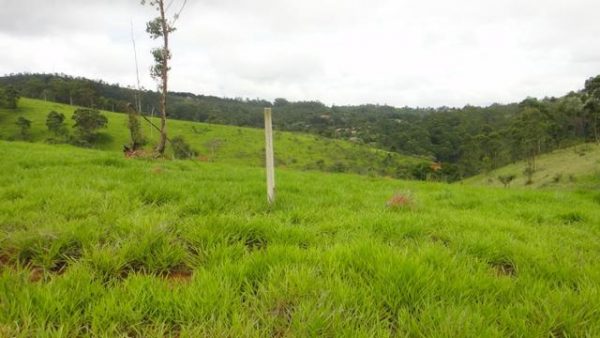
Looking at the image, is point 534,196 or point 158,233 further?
point 534,196

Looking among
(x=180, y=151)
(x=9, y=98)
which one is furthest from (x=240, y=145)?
(x=9, y=98)

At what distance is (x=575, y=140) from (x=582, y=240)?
10779cm

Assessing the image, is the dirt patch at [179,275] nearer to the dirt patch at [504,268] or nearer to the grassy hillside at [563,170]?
the dirt patch at [504,268]

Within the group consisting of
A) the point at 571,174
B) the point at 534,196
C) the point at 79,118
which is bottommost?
the point at 571,174

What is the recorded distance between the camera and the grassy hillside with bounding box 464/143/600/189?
51.1 metres

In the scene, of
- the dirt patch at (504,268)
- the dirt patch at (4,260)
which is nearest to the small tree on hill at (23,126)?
the dirt patch at (4,260)

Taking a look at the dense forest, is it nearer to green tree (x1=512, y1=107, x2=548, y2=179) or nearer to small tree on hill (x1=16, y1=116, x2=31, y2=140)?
green tree (x1=512, y1=107, x2=548, y2=179)

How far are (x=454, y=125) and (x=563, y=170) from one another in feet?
316

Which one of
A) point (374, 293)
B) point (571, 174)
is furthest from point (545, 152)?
point (374, 293)

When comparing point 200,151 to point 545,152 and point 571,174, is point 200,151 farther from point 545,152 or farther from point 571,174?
point 545,152

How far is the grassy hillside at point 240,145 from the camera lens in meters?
78.9

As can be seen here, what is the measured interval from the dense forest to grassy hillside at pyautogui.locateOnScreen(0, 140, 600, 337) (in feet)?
66.6

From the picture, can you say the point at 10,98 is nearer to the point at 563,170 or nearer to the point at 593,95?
the point at 563,170

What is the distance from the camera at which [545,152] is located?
90875 mm
